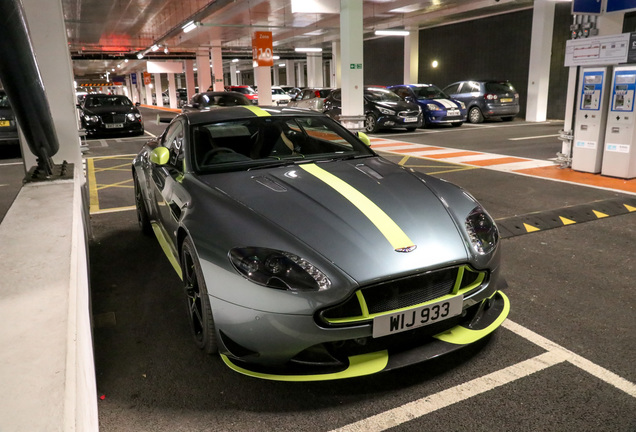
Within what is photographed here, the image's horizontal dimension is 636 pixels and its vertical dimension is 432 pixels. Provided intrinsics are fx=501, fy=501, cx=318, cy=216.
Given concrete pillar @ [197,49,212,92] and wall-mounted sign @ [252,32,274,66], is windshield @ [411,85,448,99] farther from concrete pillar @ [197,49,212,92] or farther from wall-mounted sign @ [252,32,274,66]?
concrete pillar @ [197,49,212,92]

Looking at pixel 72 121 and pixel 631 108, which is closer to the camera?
pixel 72 121

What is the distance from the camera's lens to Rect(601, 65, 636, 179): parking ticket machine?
7.46 meters

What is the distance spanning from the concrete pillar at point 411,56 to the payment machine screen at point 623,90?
65.2 ft

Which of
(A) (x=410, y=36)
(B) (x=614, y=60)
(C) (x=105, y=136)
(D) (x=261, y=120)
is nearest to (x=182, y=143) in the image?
(D) (x=261, y=120)

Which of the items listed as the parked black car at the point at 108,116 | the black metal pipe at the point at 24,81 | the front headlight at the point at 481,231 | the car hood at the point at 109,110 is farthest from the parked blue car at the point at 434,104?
the front headlight at the point at 481,231

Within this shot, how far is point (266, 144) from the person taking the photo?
3926 mm

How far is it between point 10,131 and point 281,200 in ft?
36.7

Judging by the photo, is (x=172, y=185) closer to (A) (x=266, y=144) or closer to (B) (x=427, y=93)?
(A) (x=266, y=144)

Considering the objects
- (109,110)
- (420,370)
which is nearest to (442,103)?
(109,110)

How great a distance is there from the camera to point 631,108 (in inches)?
294

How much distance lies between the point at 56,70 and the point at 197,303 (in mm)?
3404

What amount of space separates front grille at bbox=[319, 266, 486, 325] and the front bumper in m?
0.06

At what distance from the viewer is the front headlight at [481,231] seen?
2.74m

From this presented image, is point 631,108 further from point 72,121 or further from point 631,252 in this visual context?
point 72,121
